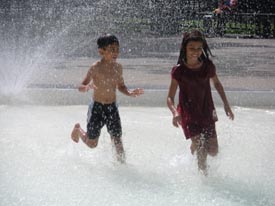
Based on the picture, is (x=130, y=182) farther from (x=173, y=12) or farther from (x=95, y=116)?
(x=173, y=12)

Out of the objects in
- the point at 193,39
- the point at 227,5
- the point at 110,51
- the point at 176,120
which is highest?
the point at 193,39

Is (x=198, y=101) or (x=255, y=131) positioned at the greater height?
(x=198, y=101)

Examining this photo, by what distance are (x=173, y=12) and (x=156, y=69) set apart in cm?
1207

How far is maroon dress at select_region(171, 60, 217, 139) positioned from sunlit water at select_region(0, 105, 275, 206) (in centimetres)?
36

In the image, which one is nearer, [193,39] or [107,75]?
[193,39]

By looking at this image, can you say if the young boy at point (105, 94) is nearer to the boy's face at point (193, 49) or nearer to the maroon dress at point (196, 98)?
the maroon dress at point (196, 98)

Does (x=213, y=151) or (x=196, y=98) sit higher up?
(x=196, y=98)

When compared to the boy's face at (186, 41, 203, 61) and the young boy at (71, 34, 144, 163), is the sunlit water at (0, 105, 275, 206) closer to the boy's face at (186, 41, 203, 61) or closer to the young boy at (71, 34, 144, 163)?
the young boy at (71, 34, 144, 163)

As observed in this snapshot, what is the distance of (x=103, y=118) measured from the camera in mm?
4609

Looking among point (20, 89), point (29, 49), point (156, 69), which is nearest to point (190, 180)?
point (20, 89)

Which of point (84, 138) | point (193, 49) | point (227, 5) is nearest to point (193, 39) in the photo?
point (193, 49)

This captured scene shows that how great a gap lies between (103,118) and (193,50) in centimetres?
92

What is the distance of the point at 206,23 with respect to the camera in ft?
63.6

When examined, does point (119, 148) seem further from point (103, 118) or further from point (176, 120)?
point (176, 120)
